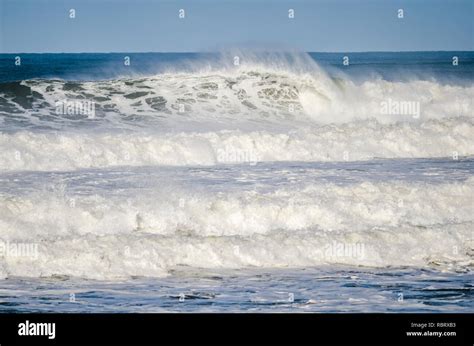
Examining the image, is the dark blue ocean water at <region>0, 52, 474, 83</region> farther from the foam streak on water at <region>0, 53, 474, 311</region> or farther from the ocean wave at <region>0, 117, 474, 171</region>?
the ocean wave at <region>0, 117, 474, 171</region>

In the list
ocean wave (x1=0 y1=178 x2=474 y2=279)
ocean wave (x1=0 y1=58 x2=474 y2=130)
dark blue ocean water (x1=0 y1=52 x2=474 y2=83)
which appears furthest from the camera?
dark blue ocean water (x1=0 y1=52 x2=474 y2=83)

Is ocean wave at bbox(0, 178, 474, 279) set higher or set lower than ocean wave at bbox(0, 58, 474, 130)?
lower

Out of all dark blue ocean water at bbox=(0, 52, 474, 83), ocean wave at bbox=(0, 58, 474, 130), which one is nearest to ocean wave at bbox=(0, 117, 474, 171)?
→ ocean wave at bbox=(0, 58, 474, 130)

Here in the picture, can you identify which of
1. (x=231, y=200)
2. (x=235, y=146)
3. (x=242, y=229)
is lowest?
(x=242, y=229)

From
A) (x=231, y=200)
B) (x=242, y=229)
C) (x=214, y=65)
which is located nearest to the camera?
(x=242, y=229)

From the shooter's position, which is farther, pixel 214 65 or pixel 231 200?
pixel 214 65

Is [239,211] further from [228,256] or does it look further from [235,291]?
[235,291]

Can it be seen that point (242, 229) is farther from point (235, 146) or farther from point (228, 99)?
point (228, 99)

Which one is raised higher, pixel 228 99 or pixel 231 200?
pixel 228 99

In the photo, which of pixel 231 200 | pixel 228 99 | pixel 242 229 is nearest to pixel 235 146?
pixel 228 99

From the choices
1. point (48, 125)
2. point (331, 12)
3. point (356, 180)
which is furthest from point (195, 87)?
point (356, 180)

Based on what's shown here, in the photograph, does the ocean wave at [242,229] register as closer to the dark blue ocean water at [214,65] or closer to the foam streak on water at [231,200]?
the foam streak on water at [231,200]

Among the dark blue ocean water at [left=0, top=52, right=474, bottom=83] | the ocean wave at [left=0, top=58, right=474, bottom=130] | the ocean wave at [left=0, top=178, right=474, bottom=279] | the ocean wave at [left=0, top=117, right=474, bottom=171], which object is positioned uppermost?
the dark blue ocean water at [left=0, top=52, right=474, bottom=83]
